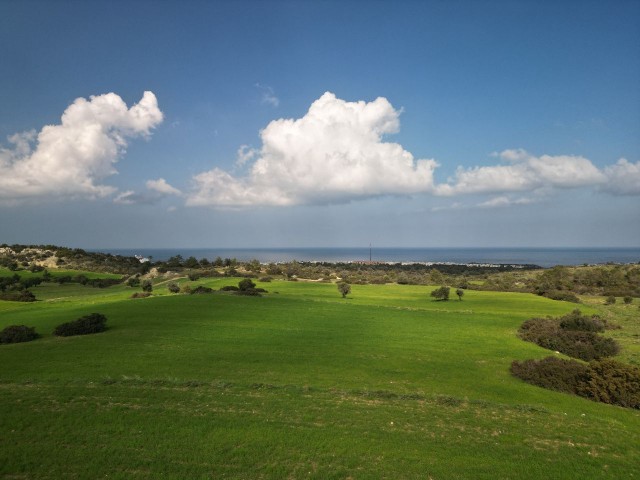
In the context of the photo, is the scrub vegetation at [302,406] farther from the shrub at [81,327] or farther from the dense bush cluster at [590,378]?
the shrub at [81,327]

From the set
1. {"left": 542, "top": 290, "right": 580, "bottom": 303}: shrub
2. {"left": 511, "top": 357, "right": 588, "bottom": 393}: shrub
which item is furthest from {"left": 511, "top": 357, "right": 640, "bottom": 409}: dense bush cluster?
{"left": 542, "top": 290, "right": 580, "bottom": 303}: shrub

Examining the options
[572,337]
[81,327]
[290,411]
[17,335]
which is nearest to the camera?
[290,411]

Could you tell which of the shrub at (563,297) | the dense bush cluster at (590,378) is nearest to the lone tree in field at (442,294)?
the shrub at (563,297)

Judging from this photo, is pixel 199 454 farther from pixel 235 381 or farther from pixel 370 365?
pixel 370 365

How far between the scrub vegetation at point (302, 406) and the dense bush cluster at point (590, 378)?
9cm

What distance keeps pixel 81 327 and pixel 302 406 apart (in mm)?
21244

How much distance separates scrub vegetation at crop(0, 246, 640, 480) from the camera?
39.6ft

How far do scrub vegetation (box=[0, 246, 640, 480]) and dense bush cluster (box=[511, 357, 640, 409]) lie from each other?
3.6 inches

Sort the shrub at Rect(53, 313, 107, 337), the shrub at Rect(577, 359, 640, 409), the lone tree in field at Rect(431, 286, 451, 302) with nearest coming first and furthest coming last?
the shrub at Rect(577, 359, 640, 409) < the shrub at Rect(53, 313, 107, 337) < the lone tree in field at Rect(431, 286, 451, 302)

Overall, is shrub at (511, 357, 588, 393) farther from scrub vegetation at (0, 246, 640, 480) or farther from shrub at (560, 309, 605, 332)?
shrub at (560, 309, 605, 332)

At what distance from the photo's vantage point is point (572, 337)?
31906 mm

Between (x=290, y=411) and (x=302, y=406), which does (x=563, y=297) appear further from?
(x=290, y=411)

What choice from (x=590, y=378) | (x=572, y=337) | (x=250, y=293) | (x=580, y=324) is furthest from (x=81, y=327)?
(x=580, y=324)

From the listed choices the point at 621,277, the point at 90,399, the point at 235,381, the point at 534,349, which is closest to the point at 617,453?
the point at 235,381
